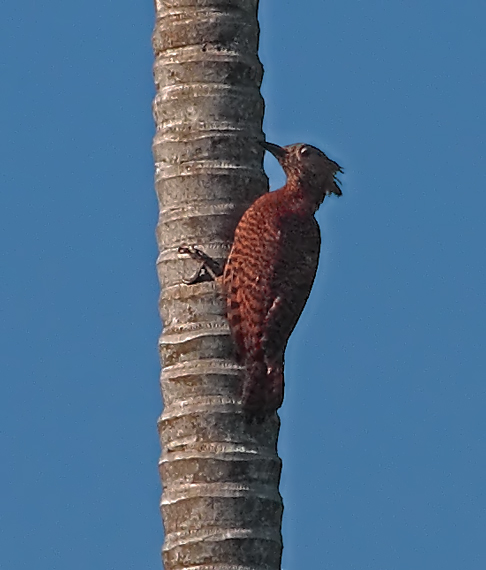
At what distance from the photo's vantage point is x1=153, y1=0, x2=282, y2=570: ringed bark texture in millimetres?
7250

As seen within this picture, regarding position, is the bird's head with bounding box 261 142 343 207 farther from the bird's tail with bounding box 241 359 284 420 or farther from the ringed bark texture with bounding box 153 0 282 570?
the bird's tail with bounding box 241 359 284 420

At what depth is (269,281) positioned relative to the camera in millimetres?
7855

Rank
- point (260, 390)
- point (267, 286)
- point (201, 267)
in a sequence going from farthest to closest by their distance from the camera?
point (267, 286)
point (201, 267)
point (260, 390)

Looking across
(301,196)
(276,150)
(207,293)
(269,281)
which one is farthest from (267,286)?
(276,150)

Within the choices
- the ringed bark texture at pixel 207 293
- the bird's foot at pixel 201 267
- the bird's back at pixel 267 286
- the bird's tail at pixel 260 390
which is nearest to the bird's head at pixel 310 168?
the bird's back at pixel 267 286

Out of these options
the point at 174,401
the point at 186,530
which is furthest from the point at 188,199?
the point at 186,530

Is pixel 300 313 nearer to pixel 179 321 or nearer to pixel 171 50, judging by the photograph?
pixel 179 321

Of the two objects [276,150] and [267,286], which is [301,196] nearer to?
[276,150]

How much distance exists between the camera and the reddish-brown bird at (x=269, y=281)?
7496 mm

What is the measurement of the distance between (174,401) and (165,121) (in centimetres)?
124

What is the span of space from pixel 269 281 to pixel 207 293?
1.20 ft

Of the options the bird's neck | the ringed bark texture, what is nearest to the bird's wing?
the bird's neck

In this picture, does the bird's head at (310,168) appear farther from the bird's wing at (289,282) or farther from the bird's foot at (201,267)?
the bird's foot at (201,267)

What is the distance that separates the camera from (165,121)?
25.9ft
